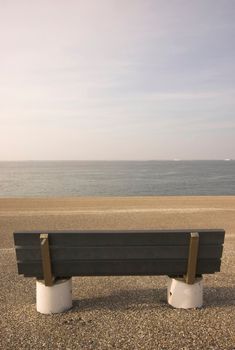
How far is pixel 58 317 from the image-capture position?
4414 mm

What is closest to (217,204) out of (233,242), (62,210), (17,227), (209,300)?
(62,210)

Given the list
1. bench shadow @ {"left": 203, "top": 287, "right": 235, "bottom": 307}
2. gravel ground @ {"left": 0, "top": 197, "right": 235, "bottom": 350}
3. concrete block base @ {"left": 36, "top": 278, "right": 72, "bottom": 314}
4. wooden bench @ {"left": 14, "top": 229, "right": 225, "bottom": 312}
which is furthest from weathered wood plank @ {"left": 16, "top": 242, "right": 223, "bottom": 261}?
bench shadow @ {"left": 203, "top": 287, "right": 235, "bottom": 307}

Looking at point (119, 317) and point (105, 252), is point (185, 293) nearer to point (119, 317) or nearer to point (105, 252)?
point (119, 317)

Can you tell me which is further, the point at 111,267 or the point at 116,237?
the point at 111,267

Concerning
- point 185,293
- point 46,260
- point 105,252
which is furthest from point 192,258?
point 46,260

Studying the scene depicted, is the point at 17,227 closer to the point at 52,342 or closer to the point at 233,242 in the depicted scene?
the point at 233,242

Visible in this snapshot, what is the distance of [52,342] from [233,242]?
21.4 feet

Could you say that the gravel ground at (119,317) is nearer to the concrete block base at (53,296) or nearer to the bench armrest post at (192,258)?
the concrete block base at (53,296)

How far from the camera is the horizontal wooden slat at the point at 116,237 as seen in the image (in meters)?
4.20

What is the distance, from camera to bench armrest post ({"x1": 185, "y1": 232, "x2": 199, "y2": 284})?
4227mm

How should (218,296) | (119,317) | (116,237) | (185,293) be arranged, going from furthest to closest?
1. (218,296)
2. (185,293)
3. (119,317)
4. (116,237)

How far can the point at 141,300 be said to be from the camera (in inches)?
199

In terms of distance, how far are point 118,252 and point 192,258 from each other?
0.89m

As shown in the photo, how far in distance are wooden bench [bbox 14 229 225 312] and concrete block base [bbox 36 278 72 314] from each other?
10 cm
